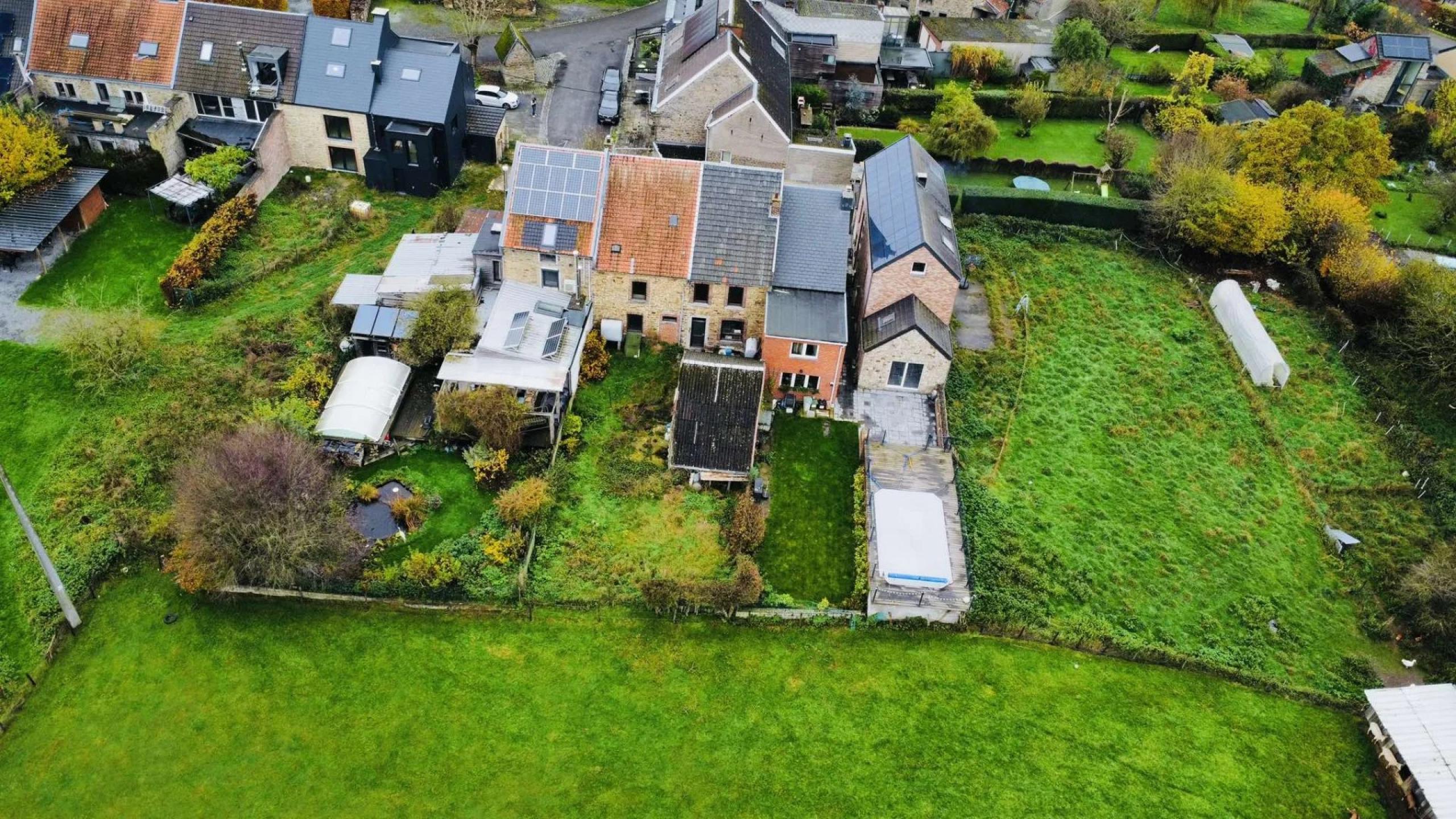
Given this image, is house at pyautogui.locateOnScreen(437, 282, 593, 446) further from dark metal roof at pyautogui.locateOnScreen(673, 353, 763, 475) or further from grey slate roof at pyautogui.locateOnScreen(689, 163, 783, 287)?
grey slate roof at pyautogui.locateOnScreen(689, 163, 783, 287)

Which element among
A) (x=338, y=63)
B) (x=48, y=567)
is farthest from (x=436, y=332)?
(x=338, y=63)

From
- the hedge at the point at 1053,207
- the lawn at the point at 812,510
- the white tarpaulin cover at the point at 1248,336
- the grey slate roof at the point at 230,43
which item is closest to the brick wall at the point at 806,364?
the lawn at the point at 812,510

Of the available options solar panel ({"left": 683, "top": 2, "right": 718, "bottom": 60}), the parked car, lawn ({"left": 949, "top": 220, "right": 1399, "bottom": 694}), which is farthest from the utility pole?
solar panel ({"left": 683, "top": 2, "right": 718, "bottom": 60})

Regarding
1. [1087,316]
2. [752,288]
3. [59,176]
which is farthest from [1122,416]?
[59,176]

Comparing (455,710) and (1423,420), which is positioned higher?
(1423,420)

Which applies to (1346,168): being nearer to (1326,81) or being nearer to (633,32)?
(1326,81)

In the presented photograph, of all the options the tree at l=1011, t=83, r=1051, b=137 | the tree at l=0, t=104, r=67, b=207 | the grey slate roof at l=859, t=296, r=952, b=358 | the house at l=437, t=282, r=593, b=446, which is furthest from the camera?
the tree at l=1011, t=83, r=1051, b=137
